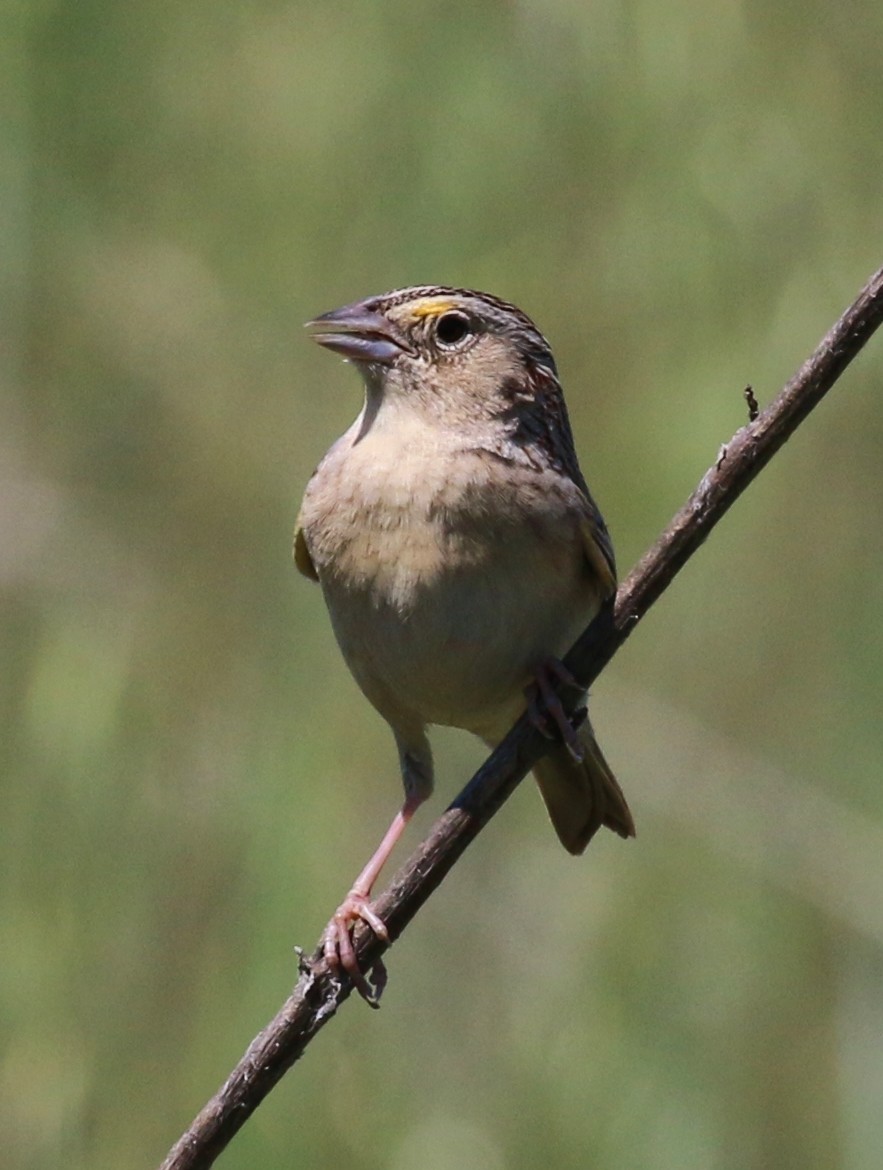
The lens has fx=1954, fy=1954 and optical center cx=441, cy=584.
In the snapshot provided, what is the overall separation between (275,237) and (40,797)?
1.80 meters

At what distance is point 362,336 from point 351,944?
1231 mm

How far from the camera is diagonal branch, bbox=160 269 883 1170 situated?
9.55 feet

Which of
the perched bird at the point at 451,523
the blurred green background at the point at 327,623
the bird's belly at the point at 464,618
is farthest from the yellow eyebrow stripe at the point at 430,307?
the blurred green background at the point at 327,623

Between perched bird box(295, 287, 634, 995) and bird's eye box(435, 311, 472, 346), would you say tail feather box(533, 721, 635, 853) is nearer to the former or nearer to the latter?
perched bird box(295, 287, 634, 995)

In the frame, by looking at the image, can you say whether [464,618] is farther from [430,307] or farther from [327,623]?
[327,623]

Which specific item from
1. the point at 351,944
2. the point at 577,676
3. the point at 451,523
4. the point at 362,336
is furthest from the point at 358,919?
the point at 362,336

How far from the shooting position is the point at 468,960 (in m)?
5.22

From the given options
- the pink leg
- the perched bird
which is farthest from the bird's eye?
the pink leg

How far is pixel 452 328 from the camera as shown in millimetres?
4113

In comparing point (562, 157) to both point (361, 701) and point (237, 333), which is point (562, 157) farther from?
point (361, 701)

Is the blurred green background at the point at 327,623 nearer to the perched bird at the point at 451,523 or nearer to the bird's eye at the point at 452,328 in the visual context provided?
the perched bird at the point at 451,523

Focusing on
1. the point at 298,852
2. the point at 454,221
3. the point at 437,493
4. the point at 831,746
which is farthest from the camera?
the point at 454,221

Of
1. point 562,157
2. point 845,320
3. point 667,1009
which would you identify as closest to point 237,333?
point 562,157

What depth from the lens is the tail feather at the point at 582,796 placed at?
4438mm
